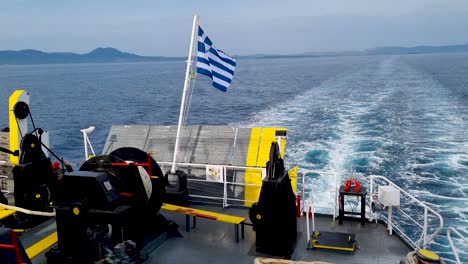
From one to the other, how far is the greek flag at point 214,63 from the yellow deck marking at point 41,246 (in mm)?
4915

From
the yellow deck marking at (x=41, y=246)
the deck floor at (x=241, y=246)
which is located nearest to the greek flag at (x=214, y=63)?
the deck floor at (x=241, y=246)

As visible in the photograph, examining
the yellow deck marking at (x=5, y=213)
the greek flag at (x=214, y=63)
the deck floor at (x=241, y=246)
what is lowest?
the deck floor at (x=241, y=246)

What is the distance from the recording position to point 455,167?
58.7ft

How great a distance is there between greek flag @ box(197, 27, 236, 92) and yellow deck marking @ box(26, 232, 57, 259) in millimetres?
4915

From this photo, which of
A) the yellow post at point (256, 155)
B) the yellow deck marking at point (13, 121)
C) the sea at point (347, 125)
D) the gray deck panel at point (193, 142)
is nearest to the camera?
the yellow deck marking at point (13, 121)

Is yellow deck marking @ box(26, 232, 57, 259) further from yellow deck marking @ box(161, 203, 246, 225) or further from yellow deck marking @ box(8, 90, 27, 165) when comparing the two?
yellow deck marking @ box(8, 90, 27, 165)

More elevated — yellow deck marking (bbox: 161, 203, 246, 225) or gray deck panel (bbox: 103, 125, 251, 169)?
gray deck panel (bbox: 103, 125, 251, 169)

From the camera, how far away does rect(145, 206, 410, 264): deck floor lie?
7.22 meters

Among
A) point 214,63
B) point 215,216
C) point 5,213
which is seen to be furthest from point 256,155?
point 5,213

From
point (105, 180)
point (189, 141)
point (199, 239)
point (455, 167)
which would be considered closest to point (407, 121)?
point (455, 167)

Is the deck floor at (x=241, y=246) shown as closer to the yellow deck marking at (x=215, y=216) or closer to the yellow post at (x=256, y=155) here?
the yellow deck marking at (x=215, y=216)

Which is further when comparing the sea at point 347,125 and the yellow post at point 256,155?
the sea at point 347,125

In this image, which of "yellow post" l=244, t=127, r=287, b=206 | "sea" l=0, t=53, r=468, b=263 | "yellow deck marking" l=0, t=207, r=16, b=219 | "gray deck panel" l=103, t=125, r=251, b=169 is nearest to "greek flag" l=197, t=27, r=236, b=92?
"gray deck panel" l=103, t=125, r=251, b=169

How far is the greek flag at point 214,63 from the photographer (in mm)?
10264
